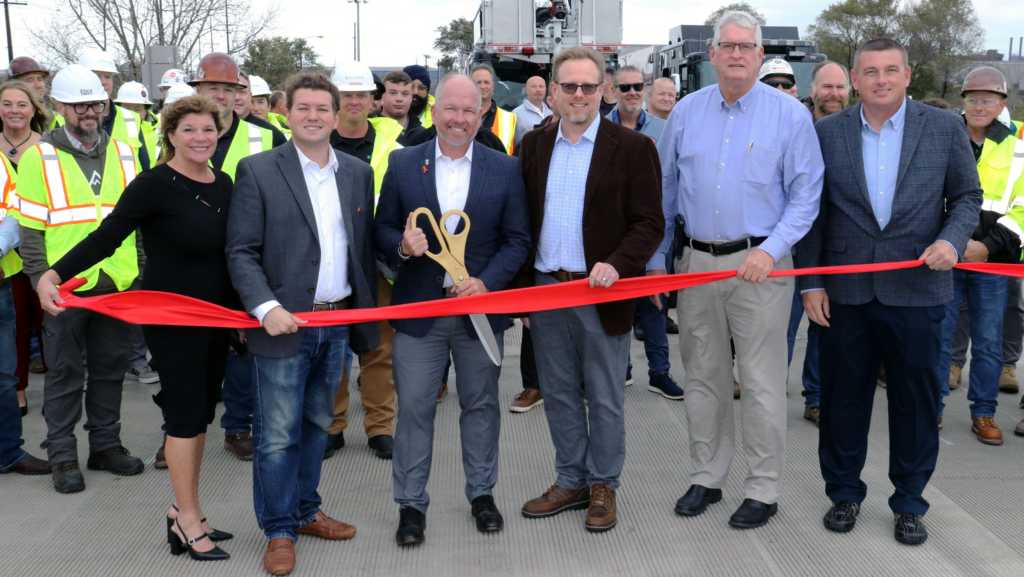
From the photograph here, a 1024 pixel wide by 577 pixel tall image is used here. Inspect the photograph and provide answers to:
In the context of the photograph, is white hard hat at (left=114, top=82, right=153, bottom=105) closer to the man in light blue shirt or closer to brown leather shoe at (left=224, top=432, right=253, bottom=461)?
brown leather shoe at (left=224, top=432, right=253, bottom=461)

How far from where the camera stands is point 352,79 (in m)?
5.09

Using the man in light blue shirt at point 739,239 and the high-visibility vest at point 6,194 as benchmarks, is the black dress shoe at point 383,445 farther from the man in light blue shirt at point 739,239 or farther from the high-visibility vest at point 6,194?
the high-visibility vest at point 6,194

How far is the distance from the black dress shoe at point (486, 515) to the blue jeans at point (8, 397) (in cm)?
261

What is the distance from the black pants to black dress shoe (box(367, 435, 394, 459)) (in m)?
2.31

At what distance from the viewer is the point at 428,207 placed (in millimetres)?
3680

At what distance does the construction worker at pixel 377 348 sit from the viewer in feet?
16.4

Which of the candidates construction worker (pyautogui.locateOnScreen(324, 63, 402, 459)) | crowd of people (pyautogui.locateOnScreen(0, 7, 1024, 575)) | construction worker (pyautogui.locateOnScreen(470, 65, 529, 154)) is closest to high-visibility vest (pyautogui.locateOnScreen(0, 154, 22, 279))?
crowd of people (pyautogui.locateOnScreen(0, 7, 1024, 575))

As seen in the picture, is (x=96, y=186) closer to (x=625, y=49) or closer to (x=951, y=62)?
(x=625, y=49)

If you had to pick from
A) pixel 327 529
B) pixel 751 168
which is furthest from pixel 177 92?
pixel 751 168

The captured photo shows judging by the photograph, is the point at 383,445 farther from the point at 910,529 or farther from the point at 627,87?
the point at 627,87

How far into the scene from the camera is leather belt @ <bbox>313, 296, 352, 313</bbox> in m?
3.57

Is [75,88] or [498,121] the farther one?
[498,121]

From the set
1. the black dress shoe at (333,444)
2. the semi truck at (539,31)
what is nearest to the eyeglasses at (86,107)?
the black dress shoe at (333,444)

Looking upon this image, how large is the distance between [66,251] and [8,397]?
864 millimetres
